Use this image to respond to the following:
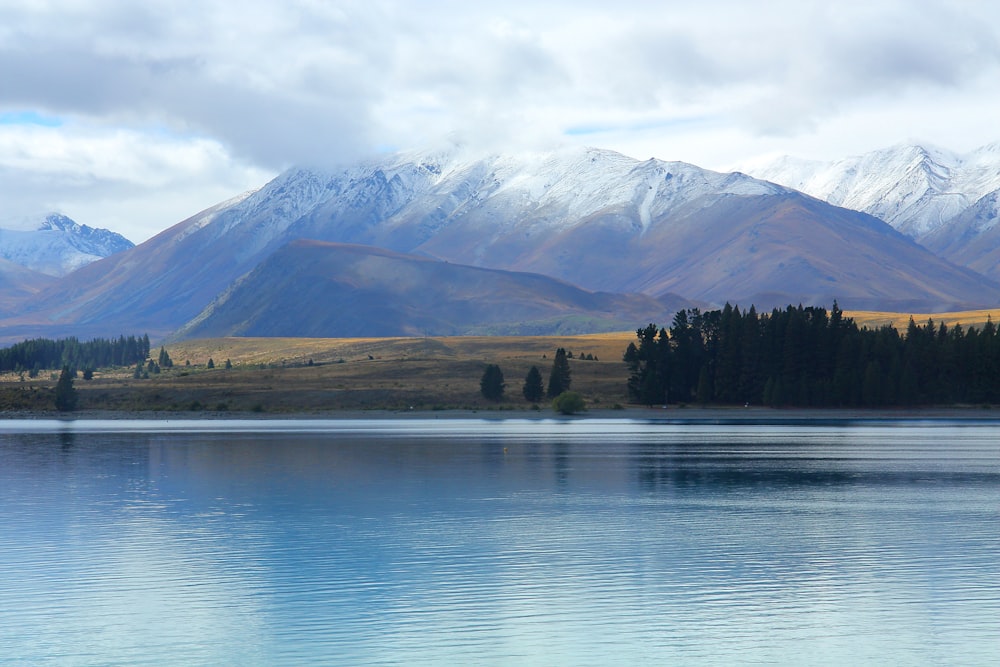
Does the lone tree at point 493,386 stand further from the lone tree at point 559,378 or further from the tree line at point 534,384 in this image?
the lone tree at point 559,378

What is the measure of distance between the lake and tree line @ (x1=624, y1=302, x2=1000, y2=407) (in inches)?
3340

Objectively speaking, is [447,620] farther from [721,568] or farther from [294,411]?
[294,411]

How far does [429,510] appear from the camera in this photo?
63.4 metres

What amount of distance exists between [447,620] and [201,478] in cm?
4828

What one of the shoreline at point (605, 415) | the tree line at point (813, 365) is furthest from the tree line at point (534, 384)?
the tree line at point (813, 365)

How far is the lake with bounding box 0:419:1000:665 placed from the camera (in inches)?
1351

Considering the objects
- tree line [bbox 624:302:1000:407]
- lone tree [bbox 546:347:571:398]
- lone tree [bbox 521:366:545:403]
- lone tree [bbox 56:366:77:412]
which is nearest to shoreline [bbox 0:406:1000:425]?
lone tree [bbox 56:366:77:412]

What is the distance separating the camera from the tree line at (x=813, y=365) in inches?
7106

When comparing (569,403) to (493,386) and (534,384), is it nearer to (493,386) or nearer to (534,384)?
(534,384)

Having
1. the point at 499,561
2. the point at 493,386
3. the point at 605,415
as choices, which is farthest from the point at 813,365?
the point at 499,561

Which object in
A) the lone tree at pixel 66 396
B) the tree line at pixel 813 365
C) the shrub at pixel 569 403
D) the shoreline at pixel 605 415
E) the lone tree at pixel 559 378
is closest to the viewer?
the shoreline at pixel 605 415

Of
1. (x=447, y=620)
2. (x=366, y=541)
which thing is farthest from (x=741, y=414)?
(x=447, y=620)

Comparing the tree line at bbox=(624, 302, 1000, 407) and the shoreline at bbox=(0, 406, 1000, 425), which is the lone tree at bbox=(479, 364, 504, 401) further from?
the tree line at bbox=(624, 302, 1000, 407)

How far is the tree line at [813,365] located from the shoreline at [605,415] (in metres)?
2.45
